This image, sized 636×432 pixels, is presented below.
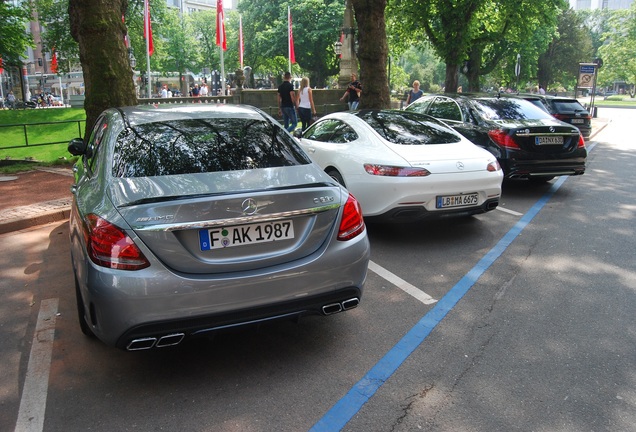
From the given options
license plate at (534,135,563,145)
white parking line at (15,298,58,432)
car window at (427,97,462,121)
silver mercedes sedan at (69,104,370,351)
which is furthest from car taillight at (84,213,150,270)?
car window at (427,97,462,121)

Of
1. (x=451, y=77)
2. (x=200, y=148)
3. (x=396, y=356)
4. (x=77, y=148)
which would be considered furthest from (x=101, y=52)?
(x=451, y=77)

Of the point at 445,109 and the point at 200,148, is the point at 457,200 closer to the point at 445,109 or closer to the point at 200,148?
the point at 200,148

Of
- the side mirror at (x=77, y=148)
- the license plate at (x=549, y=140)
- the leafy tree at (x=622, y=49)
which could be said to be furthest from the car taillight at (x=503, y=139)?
the leafy tree at (x=622, y=49)

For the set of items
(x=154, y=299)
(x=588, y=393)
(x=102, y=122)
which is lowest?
(x=588, y=393)

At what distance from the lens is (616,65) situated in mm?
72938

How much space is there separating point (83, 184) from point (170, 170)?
97 cm

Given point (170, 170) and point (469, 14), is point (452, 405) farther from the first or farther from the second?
point (469, 14)

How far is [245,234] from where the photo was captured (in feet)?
10.6

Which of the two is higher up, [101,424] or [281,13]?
[281,13]

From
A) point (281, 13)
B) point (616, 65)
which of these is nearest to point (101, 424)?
point (281, 13)

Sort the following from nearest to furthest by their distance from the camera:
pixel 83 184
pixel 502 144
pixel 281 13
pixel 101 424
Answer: pixel 101 424 < pixel 83 184 < pixel 502 144 < pixel 281 13

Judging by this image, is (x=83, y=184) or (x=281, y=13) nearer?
(x=83, y=184)

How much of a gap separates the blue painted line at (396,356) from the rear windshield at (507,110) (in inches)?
150

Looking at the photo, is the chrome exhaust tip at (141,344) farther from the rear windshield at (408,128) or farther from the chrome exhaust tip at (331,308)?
the rear windshield at (408,128)
